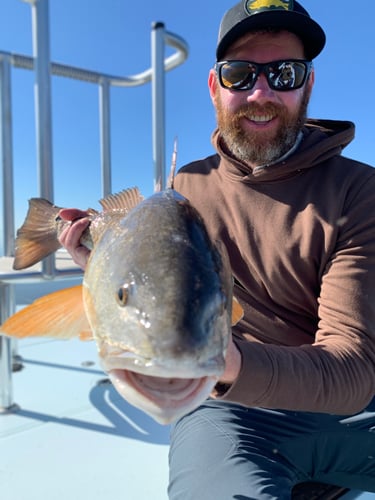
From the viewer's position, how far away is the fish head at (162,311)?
3.21 feet

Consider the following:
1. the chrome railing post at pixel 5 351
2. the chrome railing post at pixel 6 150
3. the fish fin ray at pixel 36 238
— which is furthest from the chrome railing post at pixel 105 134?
the fish fin ray at pixel 36 238

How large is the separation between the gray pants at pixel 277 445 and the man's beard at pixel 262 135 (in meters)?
1.44

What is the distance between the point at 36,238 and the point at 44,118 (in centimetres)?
104

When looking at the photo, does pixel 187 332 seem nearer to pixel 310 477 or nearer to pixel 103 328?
pixel 103 328

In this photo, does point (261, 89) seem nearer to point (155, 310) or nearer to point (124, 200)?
point (124, 200)

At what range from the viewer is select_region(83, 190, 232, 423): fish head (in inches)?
38.5

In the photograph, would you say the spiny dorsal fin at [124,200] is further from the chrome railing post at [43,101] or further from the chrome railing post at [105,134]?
the chrome railing post at [105,134]

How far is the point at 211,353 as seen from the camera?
102 centimetres

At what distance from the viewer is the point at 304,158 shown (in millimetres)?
2352

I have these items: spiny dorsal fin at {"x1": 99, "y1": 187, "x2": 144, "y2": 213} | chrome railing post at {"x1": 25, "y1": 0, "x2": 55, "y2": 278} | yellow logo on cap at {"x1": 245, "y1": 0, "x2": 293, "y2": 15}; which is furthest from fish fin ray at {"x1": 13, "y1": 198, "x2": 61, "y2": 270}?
yellow logo on cap at {"x1": 245, "y1": 0, "x2": 293, "y2": 15}

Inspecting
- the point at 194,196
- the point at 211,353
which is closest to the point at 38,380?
the point at 194,196

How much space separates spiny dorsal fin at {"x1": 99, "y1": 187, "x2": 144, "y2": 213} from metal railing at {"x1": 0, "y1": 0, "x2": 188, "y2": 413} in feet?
1.41

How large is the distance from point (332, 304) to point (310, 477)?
2.99 ft

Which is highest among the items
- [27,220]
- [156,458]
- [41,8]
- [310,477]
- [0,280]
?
[41,8]
